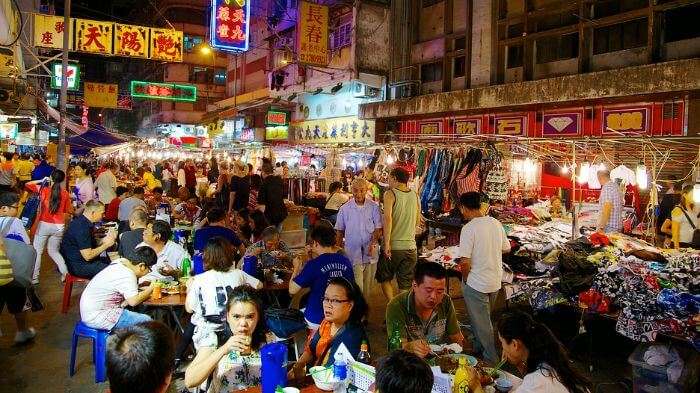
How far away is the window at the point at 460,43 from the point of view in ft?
53.0

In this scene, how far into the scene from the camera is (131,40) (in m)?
14.6

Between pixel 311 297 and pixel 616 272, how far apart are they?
391 centimetres

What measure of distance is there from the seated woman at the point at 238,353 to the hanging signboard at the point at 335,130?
52.5 feet

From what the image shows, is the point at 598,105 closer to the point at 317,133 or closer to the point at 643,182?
the point at 643,182

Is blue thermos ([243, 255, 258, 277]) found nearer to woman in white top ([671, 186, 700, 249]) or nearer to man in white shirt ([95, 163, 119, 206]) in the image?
woman in white top ([671, 186, 700, 249])

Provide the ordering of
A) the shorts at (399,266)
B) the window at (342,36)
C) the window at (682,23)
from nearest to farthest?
the shorts at (399,266), the window at (682,23), the window at (342,36)

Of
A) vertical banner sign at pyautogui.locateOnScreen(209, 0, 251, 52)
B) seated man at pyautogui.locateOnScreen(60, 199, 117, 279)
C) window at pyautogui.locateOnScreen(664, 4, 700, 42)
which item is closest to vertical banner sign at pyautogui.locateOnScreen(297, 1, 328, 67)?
vertical banner sign at pyautogui.locateOnScreen(209, 0, 251, 52)

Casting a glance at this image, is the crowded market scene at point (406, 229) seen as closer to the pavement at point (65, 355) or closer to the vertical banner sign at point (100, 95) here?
the pavement at point (65, 355)

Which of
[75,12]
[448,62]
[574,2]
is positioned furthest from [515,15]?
[75,12]

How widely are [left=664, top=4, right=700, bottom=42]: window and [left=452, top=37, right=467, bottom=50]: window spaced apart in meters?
6.03

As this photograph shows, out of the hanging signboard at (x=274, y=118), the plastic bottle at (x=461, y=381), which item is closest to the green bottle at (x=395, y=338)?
the plastic bottle at (x=461, y=381)

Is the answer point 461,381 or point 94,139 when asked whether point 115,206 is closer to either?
point 94,139

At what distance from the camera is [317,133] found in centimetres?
2409

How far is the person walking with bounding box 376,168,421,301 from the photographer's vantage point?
755 centimetres
